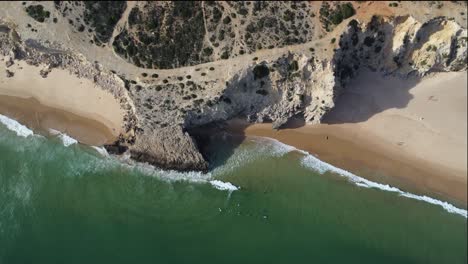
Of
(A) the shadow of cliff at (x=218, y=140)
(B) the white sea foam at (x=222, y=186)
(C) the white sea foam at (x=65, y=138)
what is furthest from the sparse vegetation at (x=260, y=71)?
(C) the white sea foam at (x=65, y=138)

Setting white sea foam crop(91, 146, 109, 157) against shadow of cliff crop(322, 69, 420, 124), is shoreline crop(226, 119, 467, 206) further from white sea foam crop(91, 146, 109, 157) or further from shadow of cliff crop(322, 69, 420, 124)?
white sea foam crop(91, 146, 109, 157)

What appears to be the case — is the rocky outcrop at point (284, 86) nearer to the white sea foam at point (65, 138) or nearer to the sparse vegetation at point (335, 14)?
the sparse vegetation at point (335, 14)

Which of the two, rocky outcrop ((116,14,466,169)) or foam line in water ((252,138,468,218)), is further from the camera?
foam line in water ((252,138,468,218))

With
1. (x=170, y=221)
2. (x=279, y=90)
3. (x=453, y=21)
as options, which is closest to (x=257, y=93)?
(x=279, y=90)

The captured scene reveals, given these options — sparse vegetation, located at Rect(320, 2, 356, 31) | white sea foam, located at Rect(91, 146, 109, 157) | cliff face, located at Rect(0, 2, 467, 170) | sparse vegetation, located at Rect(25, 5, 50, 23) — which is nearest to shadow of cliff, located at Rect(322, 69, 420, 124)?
cliff face, located at Rect(0, 2, 467, 170)

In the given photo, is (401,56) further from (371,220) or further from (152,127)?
(152,127)
